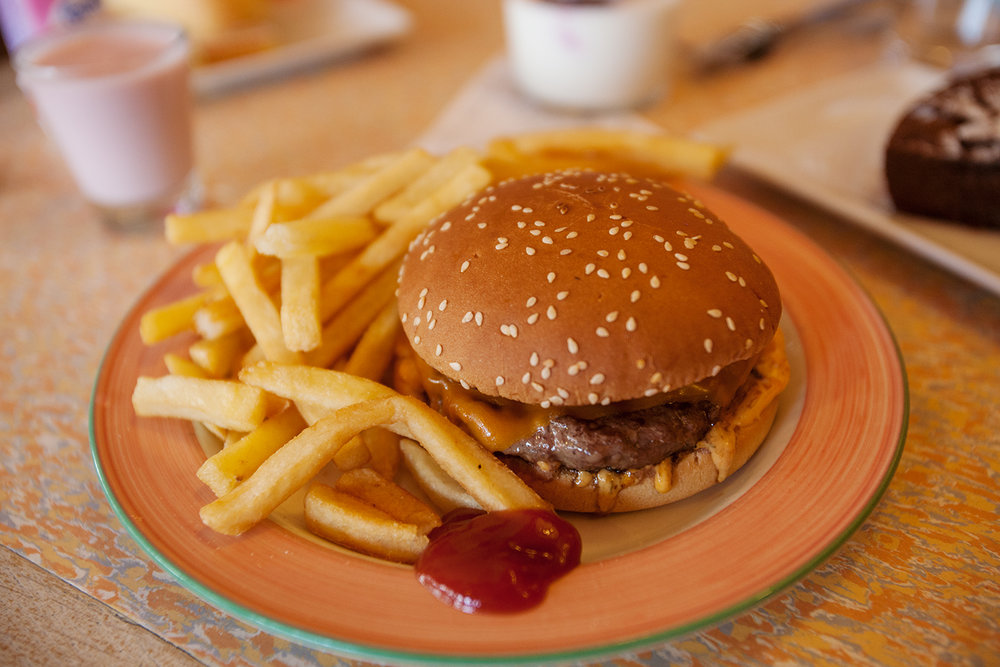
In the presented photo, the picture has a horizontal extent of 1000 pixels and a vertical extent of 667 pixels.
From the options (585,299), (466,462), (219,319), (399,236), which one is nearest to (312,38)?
(399,236)

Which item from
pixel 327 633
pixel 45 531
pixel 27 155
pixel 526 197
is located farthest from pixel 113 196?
pixel 327 633

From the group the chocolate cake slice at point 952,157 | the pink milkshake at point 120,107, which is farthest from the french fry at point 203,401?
the chocolate cake slice at point 952,157

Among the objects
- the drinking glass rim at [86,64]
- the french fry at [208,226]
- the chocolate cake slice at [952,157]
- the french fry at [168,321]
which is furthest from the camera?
the drinking glass rim at [86,64]

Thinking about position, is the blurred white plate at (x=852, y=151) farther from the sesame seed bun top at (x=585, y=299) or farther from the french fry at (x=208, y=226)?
the french fry at (x=208, y=226)

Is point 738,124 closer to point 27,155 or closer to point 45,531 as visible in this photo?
point 45,531

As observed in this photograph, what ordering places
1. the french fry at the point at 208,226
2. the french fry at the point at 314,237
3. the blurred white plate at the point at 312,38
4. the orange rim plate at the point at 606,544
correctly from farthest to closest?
the blurred white plate at the point at 312,38
the french fry at the point at 208,226
the french fry at the point at 314,237
the orange rim plate at the point at 606,544

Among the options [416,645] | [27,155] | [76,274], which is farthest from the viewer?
[27,155]

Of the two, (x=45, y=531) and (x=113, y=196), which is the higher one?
(x=113, y=196)
